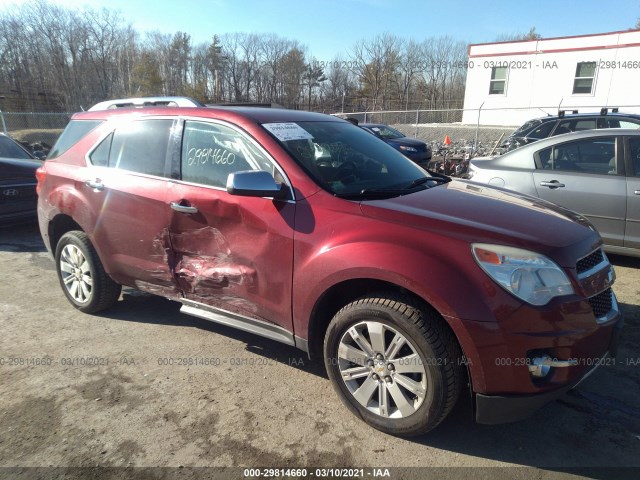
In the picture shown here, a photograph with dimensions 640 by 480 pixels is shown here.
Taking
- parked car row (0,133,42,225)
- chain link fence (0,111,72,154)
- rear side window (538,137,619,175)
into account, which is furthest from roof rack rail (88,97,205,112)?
chain link fence (0,111,72,154)

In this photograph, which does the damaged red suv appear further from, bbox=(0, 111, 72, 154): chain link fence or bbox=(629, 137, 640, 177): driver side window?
bbox=(0, 111, 72, 154): chain link fence

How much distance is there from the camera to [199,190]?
3.17 meters

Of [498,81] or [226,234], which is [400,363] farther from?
A: [498,81]

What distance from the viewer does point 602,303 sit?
2.50 m

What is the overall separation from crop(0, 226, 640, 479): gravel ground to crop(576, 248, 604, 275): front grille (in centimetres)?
96

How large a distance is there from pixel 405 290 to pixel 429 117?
2717 centimetres

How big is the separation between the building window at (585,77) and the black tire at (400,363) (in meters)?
23.8

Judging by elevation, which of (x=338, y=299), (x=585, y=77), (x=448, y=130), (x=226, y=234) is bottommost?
(x=338, y=299)

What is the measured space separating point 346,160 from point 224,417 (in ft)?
6.31

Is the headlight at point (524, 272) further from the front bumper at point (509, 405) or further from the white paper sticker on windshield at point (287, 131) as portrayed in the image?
the white paper sticker on windshield at point (287, 131)

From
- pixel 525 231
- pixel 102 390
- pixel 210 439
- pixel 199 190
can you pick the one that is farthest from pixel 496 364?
pixel 102 390

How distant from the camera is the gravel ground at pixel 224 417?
7.87 feet

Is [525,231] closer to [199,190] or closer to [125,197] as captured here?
[199,190]

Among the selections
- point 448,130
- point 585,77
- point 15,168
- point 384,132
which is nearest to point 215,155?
point 15,168
